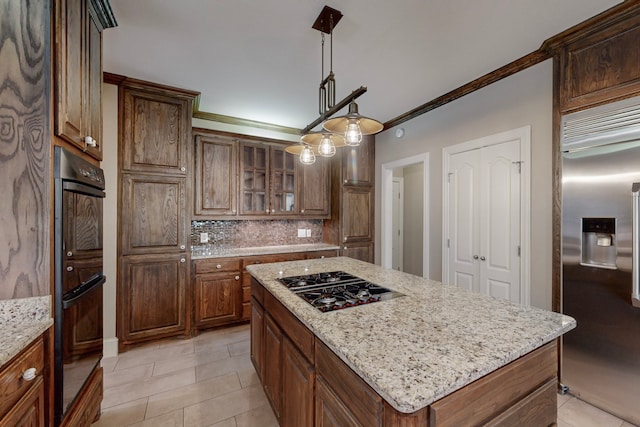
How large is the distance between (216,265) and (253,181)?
3.95 ft

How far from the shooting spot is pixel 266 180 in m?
3.72

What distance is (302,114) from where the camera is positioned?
3588mm

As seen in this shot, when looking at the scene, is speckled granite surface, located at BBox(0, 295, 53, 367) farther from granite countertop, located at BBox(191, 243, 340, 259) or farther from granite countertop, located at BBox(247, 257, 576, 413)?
granite countertop, located at BBox(191, 243, 340, 259)

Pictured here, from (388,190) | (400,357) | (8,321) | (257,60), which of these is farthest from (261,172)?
(400,357)

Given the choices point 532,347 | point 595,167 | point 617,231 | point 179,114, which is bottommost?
point 532,347

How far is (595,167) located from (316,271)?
216cm

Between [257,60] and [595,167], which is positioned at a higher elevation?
[257,60]

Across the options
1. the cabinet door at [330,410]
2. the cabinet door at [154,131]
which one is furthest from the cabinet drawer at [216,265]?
the cabinet door at [330,410]

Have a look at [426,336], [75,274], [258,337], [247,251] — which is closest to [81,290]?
[75,274]

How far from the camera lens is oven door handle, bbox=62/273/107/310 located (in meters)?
1.29

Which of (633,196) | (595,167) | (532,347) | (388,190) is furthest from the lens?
(388,190)

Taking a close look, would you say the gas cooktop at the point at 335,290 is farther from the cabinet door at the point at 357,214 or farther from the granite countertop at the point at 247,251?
the cabinet door at the point at 357,214

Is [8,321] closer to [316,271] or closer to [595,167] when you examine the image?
[316,271]

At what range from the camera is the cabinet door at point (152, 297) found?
8.75ft
